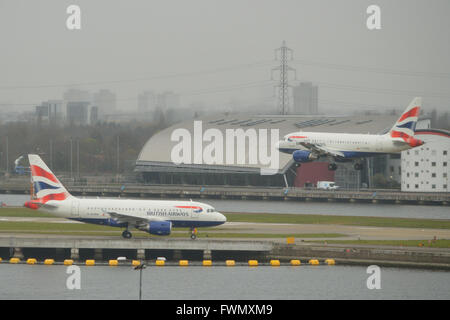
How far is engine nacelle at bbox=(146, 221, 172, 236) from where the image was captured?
10675 cm

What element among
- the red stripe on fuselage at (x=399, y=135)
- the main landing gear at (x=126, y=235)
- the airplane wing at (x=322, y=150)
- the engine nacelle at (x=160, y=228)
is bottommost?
the main landing gear at (x=126, y=235)

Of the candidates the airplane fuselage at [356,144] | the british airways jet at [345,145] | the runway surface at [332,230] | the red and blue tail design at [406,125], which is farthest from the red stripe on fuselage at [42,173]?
the red and blue tail design at [406,125]

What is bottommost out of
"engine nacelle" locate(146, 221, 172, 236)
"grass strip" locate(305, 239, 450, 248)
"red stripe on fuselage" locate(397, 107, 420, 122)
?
"grass strip" locate(305, 239, 450, 248)

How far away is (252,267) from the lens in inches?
3954

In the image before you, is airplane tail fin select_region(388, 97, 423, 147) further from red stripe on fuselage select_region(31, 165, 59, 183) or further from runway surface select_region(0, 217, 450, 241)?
red stripe on fuselage select_region(31, 165, 59, 183)

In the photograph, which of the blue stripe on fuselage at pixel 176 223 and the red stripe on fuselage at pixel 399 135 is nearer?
the blue stripe on fuselage at pixel 176 223

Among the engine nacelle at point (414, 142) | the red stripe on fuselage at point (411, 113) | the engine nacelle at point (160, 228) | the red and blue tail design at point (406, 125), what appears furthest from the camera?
the red stripe on fuselage at point (411, 113)

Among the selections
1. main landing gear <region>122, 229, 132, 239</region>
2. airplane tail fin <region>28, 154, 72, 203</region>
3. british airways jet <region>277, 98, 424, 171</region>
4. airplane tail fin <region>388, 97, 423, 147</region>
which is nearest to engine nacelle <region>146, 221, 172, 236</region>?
main landing gear <region>122, 229, 132, 239</region>

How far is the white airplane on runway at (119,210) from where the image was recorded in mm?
107250

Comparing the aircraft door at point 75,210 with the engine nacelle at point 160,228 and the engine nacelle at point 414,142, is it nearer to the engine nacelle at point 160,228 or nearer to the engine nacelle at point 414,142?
the engine nacelle at point 160,228

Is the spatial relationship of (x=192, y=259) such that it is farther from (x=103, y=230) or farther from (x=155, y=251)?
(x=103, y=230)
